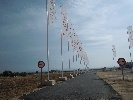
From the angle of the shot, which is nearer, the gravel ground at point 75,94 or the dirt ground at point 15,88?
the gravel ground at point 75,94

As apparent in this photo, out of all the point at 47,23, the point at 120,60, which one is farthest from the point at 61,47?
the point at 120,60

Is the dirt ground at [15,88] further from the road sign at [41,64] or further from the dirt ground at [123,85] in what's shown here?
the dirt ground at [123,85]

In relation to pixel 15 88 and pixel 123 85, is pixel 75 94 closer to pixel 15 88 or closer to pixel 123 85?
pixel 123 85

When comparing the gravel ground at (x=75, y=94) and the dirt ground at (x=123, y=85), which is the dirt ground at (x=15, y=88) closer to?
the gravel ground at (x=75, y=94)

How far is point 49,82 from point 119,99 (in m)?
17.7

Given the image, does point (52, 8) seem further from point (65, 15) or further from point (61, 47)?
point (61, 47)

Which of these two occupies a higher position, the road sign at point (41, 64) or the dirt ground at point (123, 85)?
the road sign at point (41, 64)

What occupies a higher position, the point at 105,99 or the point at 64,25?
the point at 64,25

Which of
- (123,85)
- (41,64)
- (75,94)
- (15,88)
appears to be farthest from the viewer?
(15,88)

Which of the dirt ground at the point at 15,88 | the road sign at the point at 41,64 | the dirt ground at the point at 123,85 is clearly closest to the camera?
the dirt ground at the point at 123,85

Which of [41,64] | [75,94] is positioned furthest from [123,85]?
[75,94]

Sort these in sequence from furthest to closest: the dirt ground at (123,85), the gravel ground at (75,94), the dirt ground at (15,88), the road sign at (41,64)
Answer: the road sign at (41,64), the dirt ground at (15,88), the dirt ground at (123,85), the gravel ground at (75,94)

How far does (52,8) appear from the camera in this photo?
36.4 meters

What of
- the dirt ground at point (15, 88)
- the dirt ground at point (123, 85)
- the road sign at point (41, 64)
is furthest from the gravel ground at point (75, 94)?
the road sign at point (41, 64)
